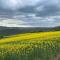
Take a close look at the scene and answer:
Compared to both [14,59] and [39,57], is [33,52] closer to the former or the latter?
[39,57]

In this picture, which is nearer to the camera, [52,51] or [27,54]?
[27,54]

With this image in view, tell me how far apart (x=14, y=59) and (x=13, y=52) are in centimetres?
206

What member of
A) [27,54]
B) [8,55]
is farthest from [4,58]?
[27,54]

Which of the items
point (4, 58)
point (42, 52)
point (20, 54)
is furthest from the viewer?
point (42, 52)

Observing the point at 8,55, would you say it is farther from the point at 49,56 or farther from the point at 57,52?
the point at 57,52

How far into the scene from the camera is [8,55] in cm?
2420

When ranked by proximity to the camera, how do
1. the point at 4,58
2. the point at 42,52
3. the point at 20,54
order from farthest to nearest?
the point at 42,52 < the point at 20,54 < the point at 4,58

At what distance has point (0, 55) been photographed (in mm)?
24250

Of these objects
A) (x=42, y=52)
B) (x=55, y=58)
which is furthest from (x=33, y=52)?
(x=55, y=58)

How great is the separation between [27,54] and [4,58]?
108 inches

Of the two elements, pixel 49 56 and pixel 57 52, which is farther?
pixel 57 52

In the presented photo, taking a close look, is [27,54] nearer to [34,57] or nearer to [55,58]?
[34,57]

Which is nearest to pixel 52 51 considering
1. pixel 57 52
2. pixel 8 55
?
pixel 57 52

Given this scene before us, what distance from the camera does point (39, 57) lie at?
83.0 ft
